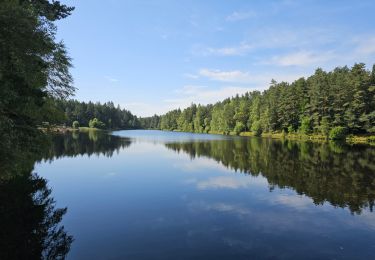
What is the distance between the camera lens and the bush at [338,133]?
260 ft

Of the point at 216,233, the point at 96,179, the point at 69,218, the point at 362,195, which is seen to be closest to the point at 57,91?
the point at 96,179

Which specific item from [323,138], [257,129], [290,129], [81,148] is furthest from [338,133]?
[81,148]

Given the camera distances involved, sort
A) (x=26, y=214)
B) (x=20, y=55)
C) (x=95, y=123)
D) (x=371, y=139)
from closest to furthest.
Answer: (x=20, y=55)
(x=26, y=214)
(x=371, y=139)
(x=95, y=123)

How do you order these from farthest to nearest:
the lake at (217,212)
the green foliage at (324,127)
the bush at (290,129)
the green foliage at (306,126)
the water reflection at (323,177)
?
1. the bush at (290,129)
2. the green foliage at (306,126)
3. the green foliage at (324,127)
4. the water reflection at (323,177)
5. the lake at (217,212)

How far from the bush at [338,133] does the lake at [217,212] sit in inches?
1903

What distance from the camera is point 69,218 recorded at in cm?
1709

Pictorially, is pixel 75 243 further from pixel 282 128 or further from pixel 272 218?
pixel 282 128

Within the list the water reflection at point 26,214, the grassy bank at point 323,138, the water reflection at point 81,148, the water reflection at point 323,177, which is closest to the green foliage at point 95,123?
the water reflection at point 81,148

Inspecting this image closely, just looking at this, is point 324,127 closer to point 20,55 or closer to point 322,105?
point 322,105

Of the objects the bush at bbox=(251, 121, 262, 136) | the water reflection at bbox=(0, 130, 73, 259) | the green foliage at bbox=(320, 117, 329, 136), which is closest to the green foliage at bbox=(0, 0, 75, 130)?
the water reflection at bbox=(0, 130, 73, 259)

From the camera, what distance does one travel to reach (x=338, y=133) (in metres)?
79.4

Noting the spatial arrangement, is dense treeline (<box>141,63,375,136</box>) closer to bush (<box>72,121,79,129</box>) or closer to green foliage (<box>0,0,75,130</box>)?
green foliage (<box>0,0,75,130</box>)

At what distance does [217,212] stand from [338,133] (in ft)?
234

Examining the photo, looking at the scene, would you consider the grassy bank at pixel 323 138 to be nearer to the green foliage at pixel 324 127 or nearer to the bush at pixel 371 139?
the bush at pixel 371 139
